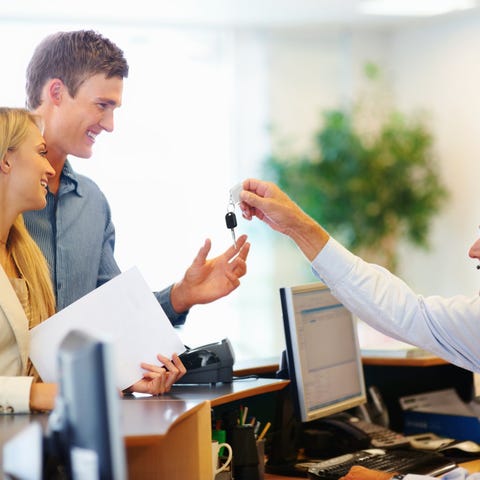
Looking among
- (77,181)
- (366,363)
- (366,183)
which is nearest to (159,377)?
(77,181)

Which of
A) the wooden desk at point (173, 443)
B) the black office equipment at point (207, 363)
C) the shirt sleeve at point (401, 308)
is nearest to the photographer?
the wooden desk at point (173, 443)

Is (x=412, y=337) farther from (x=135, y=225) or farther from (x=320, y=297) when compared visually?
(x=135, y=225)

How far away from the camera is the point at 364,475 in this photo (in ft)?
7.05

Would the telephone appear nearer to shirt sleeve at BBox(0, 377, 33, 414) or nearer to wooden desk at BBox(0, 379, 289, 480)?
wooden desk at BBox(0, 379, 289, 480)

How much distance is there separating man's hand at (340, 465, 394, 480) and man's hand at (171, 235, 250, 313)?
612mm

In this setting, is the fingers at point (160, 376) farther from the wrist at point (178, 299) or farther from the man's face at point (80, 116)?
the man's face at point (80, 116)

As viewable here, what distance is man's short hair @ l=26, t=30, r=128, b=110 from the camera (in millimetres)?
2506

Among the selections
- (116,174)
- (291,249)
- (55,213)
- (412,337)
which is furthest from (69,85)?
(291,249)

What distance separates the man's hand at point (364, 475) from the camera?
213cm

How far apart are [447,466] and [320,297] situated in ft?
2.07

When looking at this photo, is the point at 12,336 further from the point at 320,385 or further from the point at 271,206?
the point at 320,385

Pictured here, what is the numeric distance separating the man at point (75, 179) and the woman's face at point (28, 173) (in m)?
0.28

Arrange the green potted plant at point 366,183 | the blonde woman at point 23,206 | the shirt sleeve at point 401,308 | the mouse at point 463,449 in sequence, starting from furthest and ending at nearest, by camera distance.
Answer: the green potted plant at point 366,183, the mouse at point 463,449, the shirt sleeve at point 401,308, the blonde woman at point 23,206

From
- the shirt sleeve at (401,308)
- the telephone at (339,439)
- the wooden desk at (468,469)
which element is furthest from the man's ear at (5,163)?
the telephone at (339,439)
